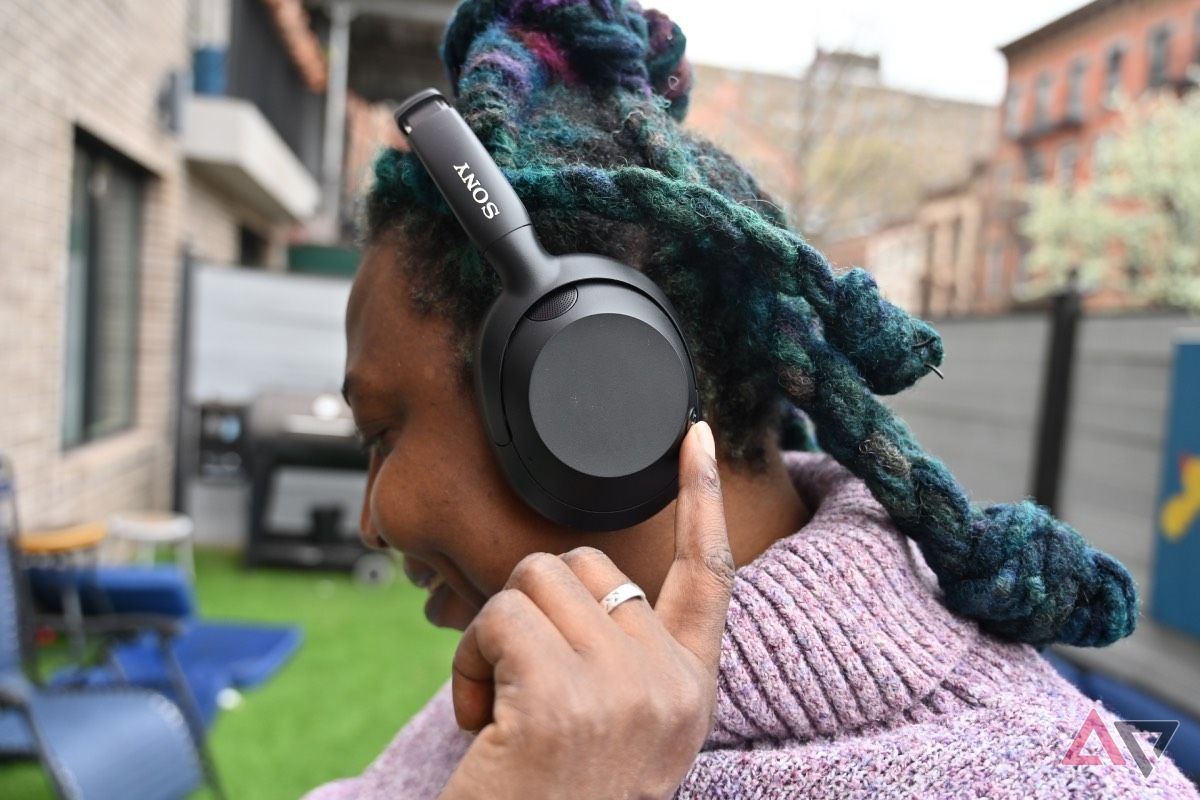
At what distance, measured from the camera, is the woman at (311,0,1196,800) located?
32.0 inches

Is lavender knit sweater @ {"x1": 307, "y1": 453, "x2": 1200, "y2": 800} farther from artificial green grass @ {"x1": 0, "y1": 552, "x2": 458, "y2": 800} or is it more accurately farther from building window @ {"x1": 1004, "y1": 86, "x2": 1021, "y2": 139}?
building window @ {"x1": 1004, "y1": 86, "x2": 1021, "y2": 139}

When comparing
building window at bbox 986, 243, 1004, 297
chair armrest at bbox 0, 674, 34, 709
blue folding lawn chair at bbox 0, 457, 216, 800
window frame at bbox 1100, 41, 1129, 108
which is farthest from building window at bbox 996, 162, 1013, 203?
chair armrest at bbox 0, 674, 34, 709

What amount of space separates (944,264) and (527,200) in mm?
21688

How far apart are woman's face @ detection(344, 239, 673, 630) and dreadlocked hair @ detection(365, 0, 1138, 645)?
0.10ft

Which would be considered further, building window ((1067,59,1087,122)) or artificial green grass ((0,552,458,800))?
building window ((1067,59,1087,122))

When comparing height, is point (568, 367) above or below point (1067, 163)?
below

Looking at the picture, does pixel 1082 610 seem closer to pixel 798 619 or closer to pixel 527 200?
pixel 798 619

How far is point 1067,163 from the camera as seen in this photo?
52.5 feet

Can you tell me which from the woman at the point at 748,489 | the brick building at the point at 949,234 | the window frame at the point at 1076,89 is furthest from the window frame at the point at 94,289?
the brick building at the point at 949,234

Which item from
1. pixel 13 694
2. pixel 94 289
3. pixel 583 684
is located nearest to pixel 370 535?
pixel 583 684

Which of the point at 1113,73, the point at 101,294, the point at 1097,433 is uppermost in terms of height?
the point at 1113,73

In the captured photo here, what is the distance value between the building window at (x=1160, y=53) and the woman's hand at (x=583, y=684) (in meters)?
10.2

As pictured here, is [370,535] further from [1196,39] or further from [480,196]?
[1196,39]

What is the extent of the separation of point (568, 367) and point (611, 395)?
48 mm
